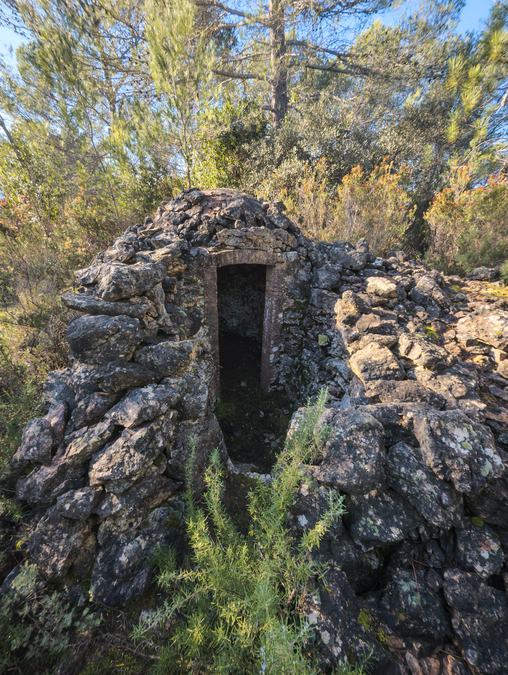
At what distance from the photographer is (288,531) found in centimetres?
167

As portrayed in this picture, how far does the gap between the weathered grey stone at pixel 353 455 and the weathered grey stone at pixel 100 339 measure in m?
1.78

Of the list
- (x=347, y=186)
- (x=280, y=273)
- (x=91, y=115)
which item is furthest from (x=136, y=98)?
(x=280, y=273)

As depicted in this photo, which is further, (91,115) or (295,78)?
(295,78)

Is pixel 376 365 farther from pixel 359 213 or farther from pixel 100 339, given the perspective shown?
pixel 359 213

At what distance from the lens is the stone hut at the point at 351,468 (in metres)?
1.45

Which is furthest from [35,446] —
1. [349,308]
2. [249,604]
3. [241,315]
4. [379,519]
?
[241,315]

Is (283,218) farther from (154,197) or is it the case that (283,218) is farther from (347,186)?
(154,197)

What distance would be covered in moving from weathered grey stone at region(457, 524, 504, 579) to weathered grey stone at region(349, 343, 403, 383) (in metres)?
1.44

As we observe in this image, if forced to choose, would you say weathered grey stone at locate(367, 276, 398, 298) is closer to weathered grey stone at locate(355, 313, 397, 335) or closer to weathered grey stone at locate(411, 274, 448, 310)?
weathered grey stone at locate(411, 274, 448, 310)

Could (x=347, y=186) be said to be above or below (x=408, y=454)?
above

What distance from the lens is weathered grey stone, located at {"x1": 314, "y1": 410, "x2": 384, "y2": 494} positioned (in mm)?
1733

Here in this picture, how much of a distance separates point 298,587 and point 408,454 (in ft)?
3.45

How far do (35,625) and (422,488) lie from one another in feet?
7.79

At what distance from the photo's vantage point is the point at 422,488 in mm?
1746
